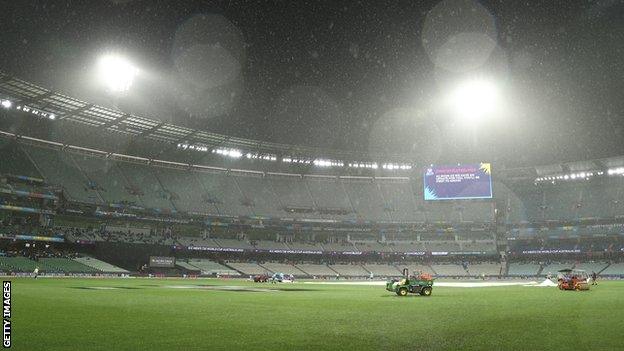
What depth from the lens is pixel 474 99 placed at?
61906 mm

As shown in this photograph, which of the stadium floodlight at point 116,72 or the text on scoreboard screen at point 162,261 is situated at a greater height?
the stadium floodlight at point 116,72

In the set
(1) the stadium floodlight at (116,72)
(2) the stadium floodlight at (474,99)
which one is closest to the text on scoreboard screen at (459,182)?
(2) the stadium floodlight at (474,99)

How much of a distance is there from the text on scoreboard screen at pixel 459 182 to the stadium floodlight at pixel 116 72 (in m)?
55.6

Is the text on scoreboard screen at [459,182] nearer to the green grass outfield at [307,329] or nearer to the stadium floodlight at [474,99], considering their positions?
the stadium floodlight at [474,99]

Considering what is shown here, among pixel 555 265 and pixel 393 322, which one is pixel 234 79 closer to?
pixel 393 322

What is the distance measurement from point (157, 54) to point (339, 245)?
59.7 metres

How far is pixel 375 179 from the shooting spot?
352ft

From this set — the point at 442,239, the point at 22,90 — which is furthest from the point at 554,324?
the point at 442,239

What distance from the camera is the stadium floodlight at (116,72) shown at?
50.9 metres

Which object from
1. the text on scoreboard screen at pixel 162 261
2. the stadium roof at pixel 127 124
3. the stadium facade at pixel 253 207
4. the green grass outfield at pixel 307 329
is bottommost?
the text on scoreboard screen at pixel 162 261

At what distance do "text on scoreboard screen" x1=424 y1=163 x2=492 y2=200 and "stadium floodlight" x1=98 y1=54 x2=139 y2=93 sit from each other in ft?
182

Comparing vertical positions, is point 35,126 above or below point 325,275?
above

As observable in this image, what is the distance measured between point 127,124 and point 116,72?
1728 centimetres

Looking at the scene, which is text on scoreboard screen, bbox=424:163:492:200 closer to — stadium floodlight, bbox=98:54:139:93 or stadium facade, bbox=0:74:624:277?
stadium facade, bbox=0:74:624:277
